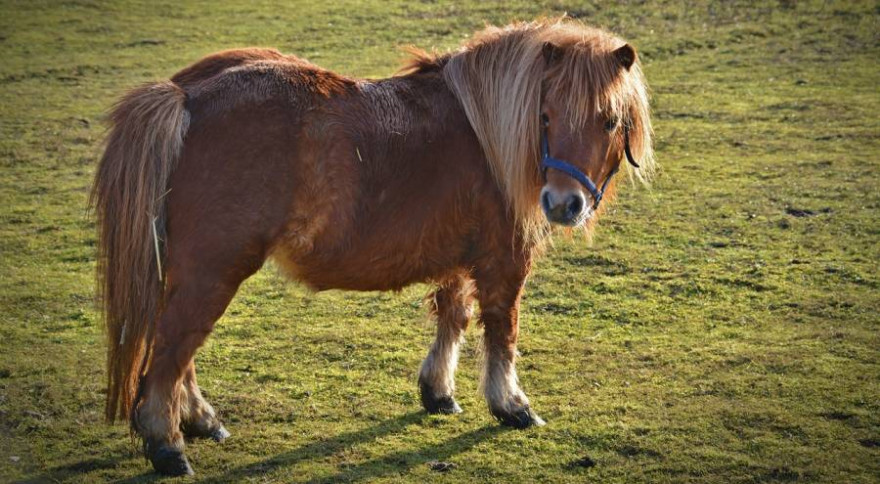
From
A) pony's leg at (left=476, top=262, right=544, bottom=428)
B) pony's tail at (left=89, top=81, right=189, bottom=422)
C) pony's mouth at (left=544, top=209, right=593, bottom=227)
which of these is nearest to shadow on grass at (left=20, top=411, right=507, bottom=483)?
pony's leg at (left=476, top=262, right=544, bottom=428)

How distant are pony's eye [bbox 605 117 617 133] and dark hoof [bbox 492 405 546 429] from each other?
1.57 metres

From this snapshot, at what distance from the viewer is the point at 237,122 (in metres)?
4.30

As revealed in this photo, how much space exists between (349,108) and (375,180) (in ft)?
1.26

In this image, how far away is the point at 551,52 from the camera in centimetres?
448

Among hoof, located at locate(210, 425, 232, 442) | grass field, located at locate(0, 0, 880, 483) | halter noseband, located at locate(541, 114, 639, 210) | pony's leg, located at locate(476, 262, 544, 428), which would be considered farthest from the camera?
pony's leg, located at locate(476, 262, 544, 428)

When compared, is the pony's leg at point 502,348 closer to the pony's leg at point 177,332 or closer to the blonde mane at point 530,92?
the blonde mane at point 530,92

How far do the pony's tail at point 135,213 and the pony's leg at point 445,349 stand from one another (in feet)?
5.16

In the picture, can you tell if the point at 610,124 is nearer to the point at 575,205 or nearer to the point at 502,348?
the point at 575,205

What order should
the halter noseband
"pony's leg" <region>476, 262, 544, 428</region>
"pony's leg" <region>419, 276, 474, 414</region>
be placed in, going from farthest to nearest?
1. "pony's leg" <region>419, 276, 474, 414</region>
2. "pony's leg" <region>476, 262, 544, 428</region>
3. the halter noseband

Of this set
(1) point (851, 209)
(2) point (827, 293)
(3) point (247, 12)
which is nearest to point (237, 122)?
(2) point (827, 293)

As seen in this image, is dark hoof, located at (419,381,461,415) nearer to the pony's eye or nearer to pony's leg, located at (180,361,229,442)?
pony's leg, located at (180,361,229,442)

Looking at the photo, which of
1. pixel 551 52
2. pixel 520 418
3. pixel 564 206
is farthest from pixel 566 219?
pixel 520 418

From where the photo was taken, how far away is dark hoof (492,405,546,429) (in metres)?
4.89

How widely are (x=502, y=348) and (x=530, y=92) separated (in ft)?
4.55
